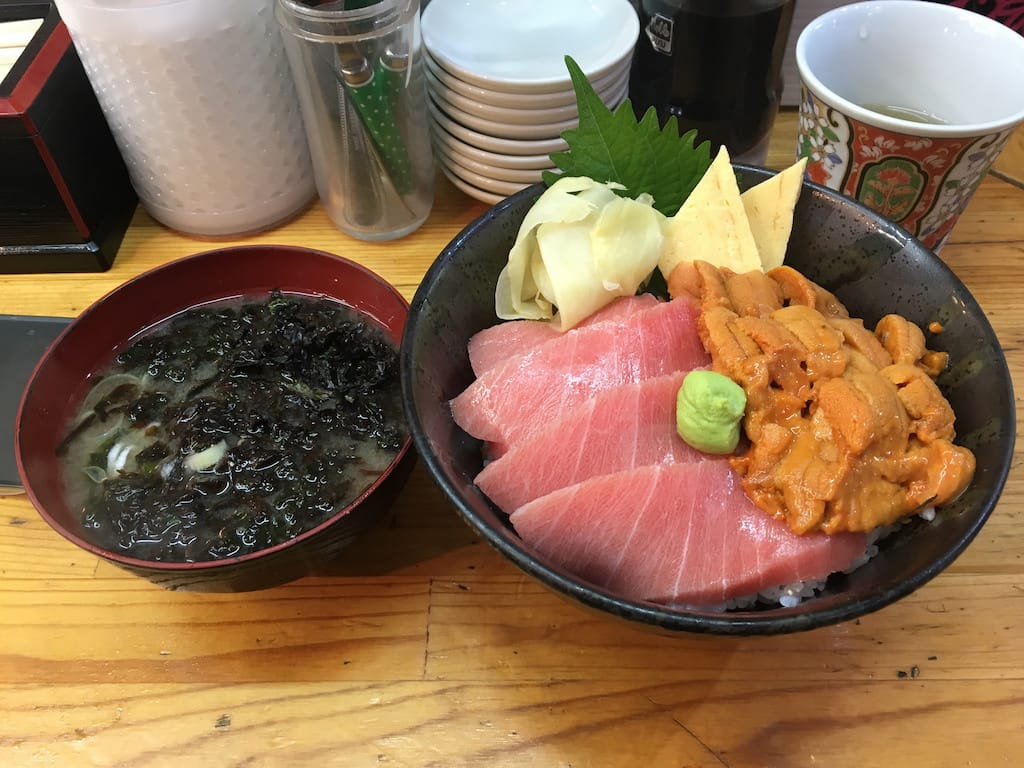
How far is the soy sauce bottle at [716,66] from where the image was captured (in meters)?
1.48

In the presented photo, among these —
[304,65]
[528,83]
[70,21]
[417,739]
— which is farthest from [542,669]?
[70,21]

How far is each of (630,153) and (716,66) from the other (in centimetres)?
47

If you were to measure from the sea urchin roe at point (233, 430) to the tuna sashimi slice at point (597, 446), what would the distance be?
0.25 meters

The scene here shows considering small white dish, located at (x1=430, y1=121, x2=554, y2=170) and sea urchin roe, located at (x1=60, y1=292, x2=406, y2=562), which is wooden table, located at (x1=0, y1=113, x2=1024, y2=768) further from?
small white dish, located at (x1=430, y1=121, x2=554, y2=170)

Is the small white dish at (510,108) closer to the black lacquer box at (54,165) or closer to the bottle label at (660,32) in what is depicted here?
the bottle label at (660,32)

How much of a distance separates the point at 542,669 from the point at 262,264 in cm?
81

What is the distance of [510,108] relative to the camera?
4.84 ft

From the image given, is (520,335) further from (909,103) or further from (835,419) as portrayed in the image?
(909,103)

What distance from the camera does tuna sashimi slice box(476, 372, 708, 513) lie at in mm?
958

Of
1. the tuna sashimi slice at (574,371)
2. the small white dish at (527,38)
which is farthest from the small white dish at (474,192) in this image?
the tuna sashimi slice at (574,371)

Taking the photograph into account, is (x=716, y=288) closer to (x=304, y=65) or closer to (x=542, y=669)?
(x=542, y=669)

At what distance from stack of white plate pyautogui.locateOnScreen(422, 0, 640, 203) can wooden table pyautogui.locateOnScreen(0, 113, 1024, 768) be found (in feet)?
2.51

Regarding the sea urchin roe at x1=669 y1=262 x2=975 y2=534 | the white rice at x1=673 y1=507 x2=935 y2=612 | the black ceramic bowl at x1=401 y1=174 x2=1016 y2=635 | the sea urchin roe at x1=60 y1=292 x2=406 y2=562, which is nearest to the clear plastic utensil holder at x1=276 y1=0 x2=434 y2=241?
the sea urchin roe at x1=60 y1=292 x2=406 y2=562

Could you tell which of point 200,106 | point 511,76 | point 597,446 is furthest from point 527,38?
point 597,446
